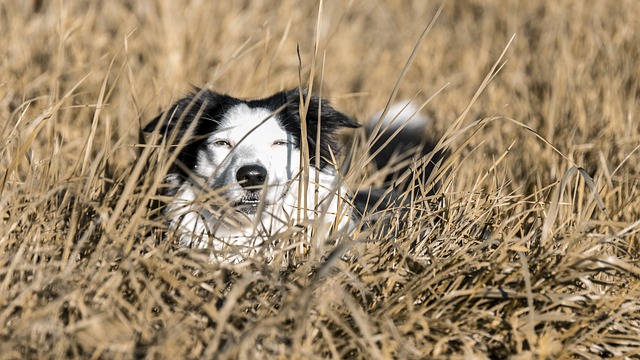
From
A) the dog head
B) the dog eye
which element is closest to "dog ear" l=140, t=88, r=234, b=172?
the dog head

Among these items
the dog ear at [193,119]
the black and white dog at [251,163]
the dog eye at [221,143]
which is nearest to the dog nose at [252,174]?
the black and white dog at [251,163]

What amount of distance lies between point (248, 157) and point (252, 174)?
0.11 m

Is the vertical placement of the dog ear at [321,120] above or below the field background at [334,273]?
above

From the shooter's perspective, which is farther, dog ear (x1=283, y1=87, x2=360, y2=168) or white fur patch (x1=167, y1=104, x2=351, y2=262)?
dog ear (x1=283, y1=87, x2=360, y2=168)

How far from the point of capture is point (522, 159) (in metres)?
3.79

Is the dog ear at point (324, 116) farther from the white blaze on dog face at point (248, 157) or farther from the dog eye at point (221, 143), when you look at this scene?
the dog eye at point (221, 143)

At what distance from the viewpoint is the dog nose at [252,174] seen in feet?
8.55

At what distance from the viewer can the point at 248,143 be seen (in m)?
2.81

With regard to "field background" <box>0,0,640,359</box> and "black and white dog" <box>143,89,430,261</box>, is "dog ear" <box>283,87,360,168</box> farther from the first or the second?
"field background" <box>0,0,640,359</box>

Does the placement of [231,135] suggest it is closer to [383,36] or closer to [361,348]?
[361,348]

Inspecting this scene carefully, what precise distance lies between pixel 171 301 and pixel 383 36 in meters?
4.38

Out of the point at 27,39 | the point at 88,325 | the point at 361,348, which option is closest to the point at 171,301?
the point at 88,325

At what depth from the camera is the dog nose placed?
2.61m

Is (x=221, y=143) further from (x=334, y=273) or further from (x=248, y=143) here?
(x=334, y=273)
